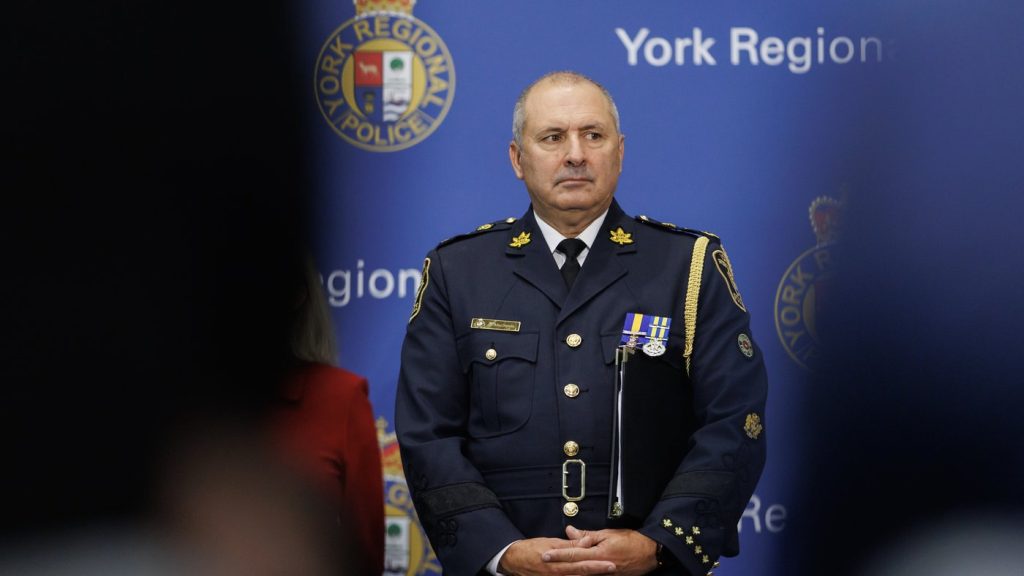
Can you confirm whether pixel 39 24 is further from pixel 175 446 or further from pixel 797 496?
pixel 797 496

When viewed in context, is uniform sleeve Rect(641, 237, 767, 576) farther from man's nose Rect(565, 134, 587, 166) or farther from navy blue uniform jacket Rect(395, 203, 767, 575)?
man's nose Rect(565, 134, 587, 166)

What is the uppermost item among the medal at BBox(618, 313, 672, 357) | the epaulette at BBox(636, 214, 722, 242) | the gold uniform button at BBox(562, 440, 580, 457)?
the epaulette at BBox(636, 214, 722, 242)

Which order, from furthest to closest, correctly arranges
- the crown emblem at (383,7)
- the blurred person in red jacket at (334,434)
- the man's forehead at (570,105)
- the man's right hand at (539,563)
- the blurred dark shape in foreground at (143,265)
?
the crown emblem at (383,7) → the blurred person in red jacket at (334,434) → the blurred dark shape in foreground at (143,265) → the man's forehead at (570,105) → the man's right hand at (539,563)

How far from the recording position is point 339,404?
3213mm

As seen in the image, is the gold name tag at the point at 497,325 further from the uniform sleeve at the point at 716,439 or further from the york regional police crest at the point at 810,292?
the york regional police crest at the point at 810,292

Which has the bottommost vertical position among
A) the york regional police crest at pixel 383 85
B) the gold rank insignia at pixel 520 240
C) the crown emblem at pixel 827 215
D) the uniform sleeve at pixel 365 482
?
the uniform sleeve at pixel 365 482

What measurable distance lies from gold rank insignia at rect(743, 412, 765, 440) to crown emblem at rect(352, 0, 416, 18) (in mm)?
1393

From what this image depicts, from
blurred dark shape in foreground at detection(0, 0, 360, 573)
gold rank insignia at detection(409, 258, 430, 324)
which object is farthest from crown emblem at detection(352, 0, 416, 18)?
gold rank insignia at detection(409, 258, 430, 324)

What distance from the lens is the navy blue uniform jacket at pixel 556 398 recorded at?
242 cm

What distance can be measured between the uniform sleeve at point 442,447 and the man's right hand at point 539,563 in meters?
0.03

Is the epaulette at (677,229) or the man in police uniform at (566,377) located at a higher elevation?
the epaulette at (677,229)

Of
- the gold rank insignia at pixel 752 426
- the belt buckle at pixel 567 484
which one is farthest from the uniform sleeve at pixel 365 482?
the gold rank insignia at pixel 752 426

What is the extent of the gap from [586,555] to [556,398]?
1.00ft

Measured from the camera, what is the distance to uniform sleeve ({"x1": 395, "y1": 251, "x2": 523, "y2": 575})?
2.42 m
